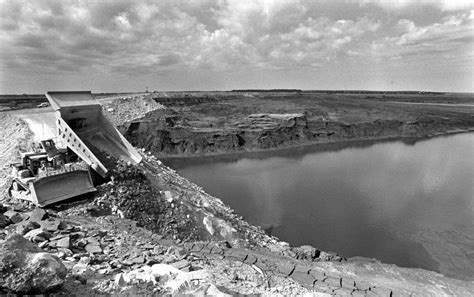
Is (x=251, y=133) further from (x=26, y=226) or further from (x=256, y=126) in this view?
Result: (x=26, y=226)

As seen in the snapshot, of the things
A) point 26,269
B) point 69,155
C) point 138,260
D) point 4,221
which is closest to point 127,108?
point 69,155

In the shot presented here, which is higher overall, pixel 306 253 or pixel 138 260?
pixel 138 260

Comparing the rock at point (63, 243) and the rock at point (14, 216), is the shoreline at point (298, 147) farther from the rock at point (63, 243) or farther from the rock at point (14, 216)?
the rock at point (63, 243)

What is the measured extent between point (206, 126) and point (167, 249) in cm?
2667

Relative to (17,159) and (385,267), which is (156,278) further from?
(385,267)

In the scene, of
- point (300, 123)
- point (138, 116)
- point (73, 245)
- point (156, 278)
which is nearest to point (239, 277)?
point (156, 278)

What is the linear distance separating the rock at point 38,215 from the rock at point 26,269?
2.61 meters

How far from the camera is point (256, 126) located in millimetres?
34156

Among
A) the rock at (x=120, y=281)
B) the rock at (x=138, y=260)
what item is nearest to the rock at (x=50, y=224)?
the rock at (x=138, y=260)

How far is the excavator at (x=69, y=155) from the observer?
7.51 meters

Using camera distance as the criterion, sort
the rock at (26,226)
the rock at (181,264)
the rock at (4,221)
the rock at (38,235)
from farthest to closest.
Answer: the rock at (4,221)
the rock at (26,226)
the rock at (38,235)
the rock at (181,264)

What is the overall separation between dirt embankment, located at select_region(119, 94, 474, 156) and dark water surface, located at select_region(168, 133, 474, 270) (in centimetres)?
326

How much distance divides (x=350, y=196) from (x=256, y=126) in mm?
18846

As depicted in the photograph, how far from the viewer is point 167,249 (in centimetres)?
602
